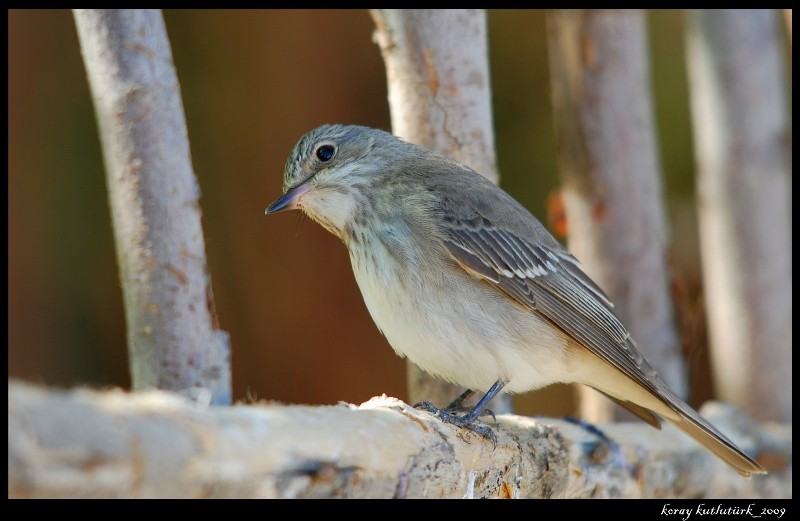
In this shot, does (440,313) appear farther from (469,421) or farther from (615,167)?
(615,167)

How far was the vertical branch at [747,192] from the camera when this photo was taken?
4.93 m

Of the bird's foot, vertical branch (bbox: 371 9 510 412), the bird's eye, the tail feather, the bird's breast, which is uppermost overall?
vertical branch (bbox: 371 9 510 412)

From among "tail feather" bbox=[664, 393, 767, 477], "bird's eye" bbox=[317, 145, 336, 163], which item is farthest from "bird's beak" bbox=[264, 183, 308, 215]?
"tail feather" bbox=[664, 393, 767, 477]

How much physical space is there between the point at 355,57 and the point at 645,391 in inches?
151

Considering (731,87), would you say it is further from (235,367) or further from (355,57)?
(235,367)

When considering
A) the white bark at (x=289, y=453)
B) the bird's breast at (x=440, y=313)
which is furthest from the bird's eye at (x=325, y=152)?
the white bark at (x=289, y=453)

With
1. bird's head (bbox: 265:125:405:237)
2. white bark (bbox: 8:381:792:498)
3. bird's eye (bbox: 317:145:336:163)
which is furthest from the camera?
bird's eye (bbox: 317:145:336:163)

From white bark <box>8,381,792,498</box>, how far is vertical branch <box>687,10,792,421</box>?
1544 mm

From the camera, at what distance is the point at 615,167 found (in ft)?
15.3

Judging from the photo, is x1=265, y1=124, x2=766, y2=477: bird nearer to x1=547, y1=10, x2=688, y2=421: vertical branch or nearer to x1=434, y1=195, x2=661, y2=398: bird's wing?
x1=434, y1=195, x2=661, y2=398: bird's wing

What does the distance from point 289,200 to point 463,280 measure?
0.76 m

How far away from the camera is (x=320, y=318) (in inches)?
257

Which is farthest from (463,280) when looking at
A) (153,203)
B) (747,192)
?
(747,192)

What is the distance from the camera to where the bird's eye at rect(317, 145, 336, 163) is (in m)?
3.59
